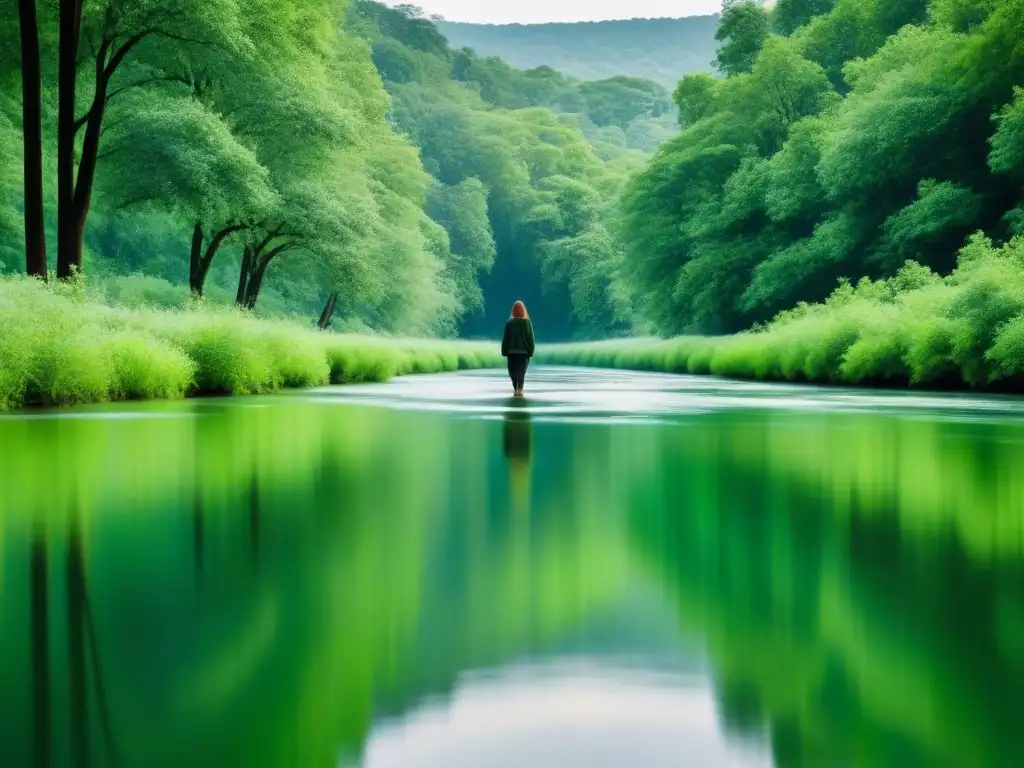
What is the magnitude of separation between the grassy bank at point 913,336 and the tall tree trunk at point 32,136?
17399mm

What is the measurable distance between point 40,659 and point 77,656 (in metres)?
0.11

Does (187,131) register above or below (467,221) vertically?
below

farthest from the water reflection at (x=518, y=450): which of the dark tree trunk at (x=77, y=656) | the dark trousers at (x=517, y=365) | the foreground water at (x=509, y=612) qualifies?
the dark trousers at (x=517, y=365)

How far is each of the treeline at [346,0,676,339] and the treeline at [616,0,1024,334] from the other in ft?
112

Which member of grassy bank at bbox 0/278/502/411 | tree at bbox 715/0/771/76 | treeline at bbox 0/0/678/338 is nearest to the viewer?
grassy bank at bbox 0/278/502/411

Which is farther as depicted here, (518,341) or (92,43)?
(92,43)

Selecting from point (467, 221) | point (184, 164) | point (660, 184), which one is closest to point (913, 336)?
point (184, 164)

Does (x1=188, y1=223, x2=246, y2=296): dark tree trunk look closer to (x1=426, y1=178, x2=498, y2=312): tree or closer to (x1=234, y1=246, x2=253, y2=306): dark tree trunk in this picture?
(x1=234, y1=246, x2=253, y2=306): dark tree trunk

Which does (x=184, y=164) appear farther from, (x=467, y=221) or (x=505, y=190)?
(x=505, y=190)

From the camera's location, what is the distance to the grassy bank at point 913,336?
24.5 metres

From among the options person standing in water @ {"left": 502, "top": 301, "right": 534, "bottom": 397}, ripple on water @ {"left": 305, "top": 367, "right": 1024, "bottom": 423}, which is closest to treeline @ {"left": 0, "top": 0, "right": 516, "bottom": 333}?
ripple on water @ {"left": 305, "top": 367, "right": 1024, "bottom": 423}

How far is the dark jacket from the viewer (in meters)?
23.6

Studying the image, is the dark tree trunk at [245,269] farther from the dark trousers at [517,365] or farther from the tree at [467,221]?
the tree at [467,221]

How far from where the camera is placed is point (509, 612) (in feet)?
15.2
